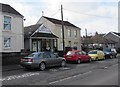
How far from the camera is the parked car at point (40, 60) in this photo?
17609mm

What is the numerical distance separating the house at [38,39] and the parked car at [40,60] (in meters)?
14.1

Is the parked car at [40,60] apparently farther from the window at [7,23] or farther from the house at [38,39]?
the house at [38,39]

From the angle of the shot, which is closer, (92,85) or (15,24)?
(92,85)

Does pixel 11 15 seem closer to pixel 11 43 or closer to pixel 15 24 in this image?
pixel 15 24

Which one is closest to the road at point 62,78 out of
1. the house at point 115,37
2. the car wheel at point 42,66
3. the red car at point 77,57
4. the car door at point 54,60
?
the car wheel at point 42,66

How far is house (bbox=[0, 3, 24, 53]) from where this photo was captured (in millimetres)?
27797

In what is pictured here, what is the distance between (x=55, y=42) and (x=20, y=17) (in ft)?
38.4

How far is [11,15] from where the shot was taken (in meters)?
29.0

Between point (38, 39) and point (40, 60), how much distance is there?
59.9 ft

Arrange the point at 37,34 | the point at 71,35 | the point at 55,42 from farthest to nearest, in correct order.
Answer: the point at 71,35
the point at 55,42
the point at 37,34

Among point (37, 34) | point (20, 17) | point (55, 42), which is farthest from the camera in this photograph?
point (55, 42)

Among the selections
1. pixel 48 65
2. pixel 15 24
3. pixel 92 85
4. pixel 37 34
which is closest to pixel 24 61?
pixel 48 65

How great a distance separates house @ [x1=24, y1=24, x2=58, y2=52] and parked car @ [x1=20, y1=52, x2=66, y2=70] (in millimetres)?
14135

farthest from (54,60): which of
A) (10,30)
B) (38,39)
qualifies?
(38,39)
